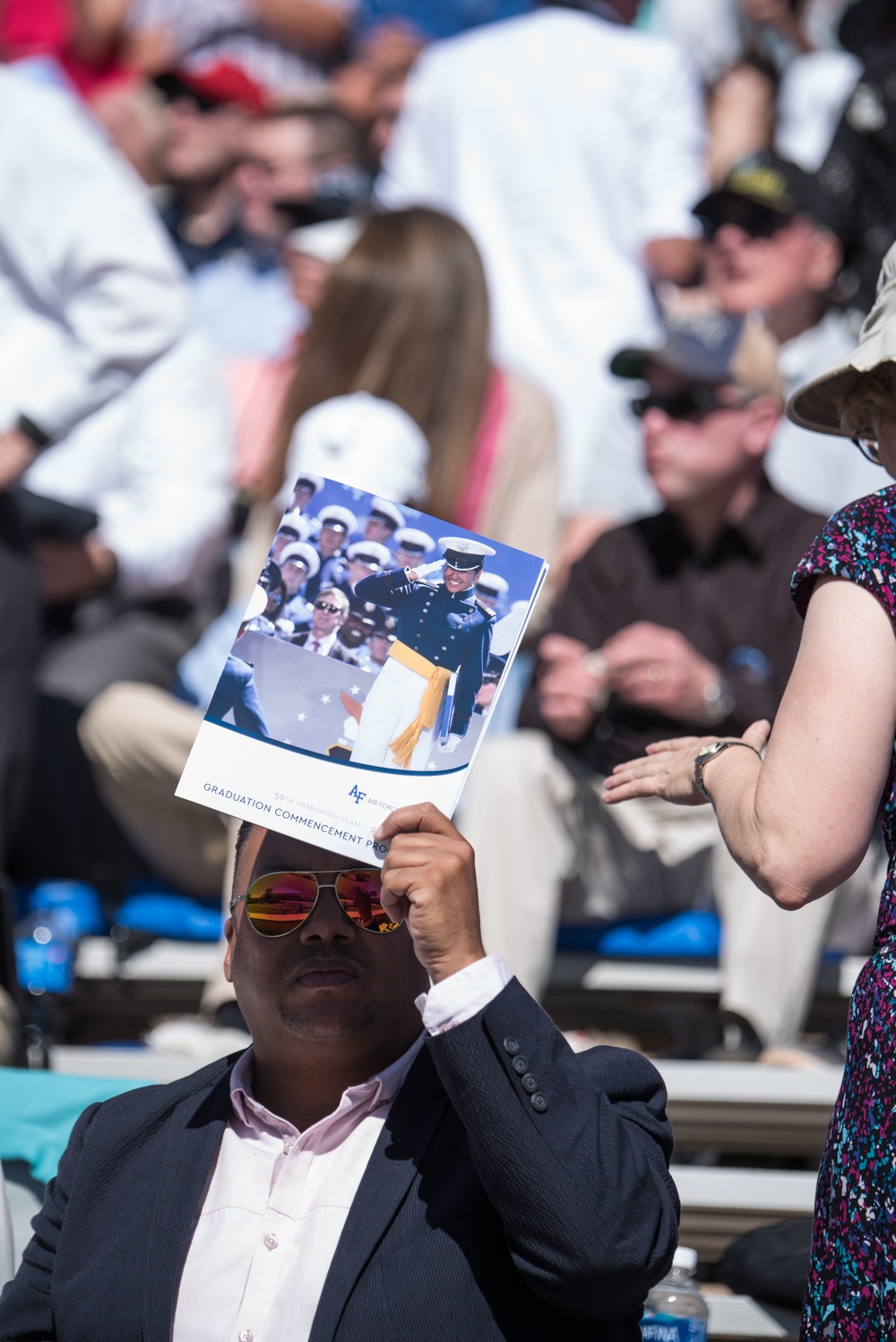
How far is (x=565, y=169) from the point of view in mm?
5531

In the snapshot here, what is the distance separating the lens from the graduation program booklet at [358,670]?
1.61 m

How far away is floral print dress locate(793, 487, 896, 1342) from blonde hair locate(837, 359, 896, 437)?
0.31ft

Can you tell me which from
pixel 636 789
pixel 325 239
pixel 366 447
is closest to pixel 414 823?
pixel 636 789

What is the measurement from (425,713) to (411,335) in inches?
112

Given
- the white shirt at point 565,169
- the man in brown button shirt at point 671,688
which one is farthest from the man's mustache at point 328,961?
the white shirt at point 565,169

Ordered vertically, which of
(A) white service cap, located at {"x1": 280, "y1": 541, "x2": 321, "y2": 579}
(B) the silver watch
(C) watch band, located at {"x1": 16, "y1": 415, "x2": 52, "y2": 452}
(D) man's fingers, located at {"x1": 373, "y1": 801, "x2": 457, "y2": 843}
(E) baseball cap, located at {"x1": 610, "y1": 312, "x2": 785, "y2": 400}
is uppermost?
(E) baseball cap, located at {"x1": 610, "y1": 312, "x2": 785, "y2": 400}

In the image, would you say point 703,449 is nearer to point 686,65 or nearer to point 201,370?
point 201,370

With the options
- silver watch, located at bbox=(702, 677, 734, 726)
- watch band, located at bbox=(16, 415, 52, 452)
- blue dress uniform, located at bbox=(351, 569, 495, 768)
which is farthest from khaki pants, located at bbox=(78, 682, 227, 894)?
blue dress uniform, located at bbox=(351, 569, 495, 768)

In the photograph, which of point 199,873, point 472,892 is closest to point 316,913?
point 472,892

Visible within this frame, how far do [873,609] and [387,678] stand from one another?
0.47 m

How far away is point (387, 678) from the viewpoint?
1640 millimetres

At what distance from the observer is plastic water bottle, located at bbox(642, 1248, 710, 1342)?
207 centimetres

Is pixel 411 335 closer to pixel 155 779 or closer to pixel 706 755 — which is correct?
pixel 155 779

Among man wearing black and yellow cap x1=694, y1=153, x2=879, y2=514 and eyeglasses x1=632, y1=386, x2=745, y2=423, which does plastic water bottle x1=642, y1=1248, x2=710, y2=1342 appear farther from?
man wearing black and yellow cap x1=694, y1=153, x2=879, y2=514
